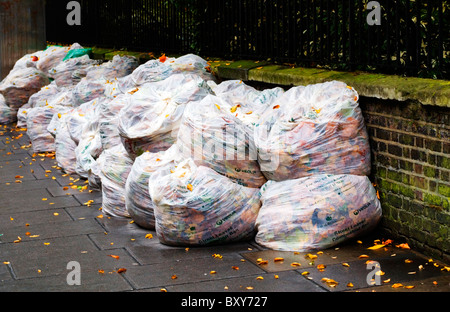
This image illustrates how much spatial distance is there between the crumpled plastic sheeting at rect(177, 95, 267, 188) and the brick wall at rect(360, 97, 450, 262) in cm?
97

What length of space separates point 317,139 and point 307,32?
1.61 m

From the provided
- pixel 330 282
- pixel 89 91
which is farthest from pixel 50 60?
pixel 330 282

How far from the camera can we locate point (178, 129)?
20.4 ft

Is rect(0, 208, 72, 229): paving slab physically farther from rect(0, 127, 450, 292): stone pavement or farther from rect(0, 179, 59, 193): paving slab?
rect(0, 179, 59, 193): paving slab

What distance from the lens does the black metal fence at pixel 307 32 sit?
539cm

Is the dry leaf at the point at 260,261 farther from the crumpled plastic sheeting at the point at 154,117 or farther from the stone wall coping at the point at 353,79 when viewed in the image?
the crumpled plastic sheeting at the point at 154,117

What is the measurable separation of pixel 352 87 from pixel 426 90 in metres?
0.88

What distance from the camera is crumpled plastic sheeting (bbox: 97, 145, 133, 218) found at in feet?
21.0

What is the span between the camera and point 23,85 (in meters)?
12.6

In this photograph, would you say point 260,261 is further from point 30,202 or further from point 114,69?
point 114,69

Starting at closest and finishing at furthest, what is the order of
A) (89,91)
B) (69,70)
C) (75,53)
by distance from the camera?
(89,91)
(69,70)
(75,53)

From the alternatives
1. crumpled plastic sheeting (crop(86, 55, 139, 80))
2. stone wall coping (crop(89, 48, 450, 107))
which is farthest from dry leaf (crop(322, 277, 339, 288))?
crumpled plastic sheeting (crop(86, 55, 139, 80))
